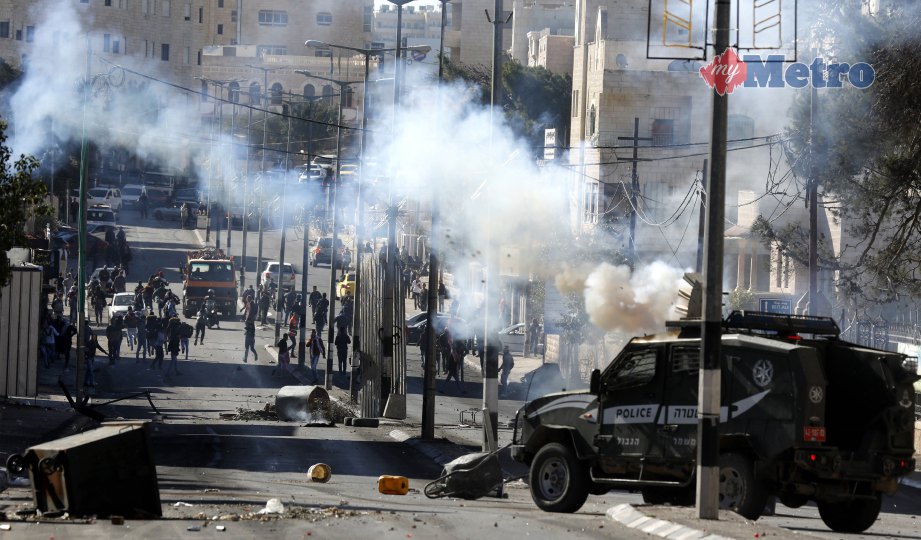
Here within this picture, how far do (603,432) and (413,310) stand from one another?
1772 inches

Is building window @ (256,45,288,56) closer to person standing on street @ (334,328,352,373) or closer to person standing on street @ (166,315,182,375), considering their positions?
person standing on street @ (334,328,352,373)

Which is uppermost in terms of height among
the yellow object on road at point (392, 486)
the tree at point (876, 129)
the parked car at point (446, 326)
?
the tree at point (876, 129)

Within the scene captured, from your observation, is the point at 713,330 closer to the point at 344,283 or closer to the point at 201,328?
the point at 201,328

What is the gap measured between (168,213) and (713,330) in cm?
7383

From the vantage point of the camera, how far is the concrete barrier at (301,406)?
2952 cm

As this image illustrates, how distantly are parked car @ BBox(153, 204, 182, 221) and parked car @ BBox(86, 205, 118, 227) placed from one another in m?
8.54

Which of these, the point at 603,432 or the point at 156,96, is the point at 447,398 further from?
the point at 156,96

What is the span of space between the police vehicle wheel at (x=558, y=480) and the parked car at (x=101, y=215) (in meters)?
61.5

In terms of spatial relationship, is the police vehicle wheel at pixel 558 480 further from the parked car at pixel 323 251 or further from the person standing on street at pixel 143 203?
the person standing on street at pixel 143 203

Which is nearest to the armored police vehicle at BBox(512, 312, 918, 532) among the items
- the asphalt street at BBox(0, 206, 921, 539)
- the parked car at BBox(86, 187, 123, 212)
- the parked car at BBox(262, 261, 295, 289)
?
the asphalt street at BBox(0, 206, 921, 539)

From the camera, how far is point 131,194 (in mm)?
85875

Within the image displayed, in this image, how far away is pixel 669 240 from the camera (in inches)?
1927

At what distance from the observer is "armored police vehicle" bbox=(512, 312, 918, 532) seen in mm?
13086

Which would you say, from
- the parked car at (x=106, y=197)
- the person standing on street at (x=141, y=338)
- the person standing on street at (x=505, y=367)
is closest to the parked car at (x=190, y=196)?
the parked car at (x=106, y=197)
